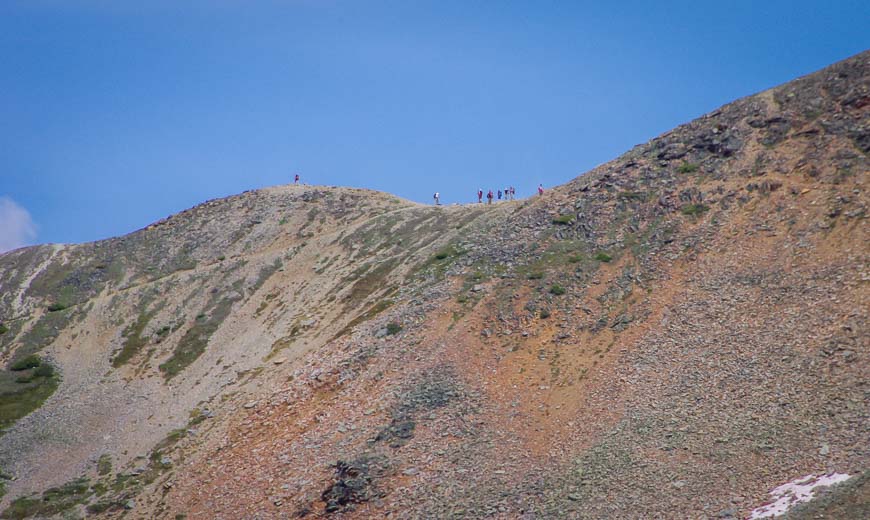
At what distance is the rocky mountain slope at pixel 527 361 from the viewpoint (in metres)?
37.5

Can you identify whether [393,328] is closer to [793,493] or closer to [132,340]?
[793,493]

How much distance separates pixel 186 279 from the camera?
295 ft

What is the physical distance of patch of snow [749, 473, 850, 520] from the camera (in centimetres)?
2978

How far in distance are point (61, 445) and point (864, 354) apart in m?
59.9

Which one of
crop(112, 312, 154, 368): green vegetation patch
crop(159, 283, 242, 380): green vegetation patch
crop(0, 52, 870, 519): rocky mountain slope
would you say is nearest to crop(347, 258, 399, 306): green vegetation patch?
crop(0, 52, 870, 519): rocky mountain slope

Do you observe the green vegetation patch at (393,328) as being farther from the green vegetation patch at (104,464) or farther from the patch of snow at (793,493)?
the patch of snow at (793,493)

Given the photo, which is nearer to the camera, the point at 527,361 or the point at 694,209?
the point at 527,361

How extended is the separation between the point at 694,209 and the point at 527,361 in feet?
67.9

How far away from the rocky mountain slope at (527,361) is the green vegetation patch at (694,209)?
475mm

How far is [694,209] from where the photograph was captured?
A: 5919 cm

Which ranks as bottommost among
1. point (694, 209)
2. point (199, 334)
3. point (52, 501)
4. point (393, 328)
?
point (52, 501)

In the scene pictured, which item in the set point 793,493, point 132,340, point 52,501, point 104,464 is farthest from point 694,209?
point 132,340

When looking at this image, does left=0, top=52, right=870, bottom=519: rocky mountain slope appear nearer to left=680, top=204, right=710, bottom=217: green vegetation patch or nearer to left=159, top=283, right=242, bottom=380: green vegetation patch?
left=159, top=283, right=242, bottom=380: green vegetation patch

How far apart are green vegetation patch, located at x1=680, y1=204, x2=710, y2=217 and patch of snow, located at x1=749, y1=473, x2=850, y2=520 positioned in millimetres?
30603
